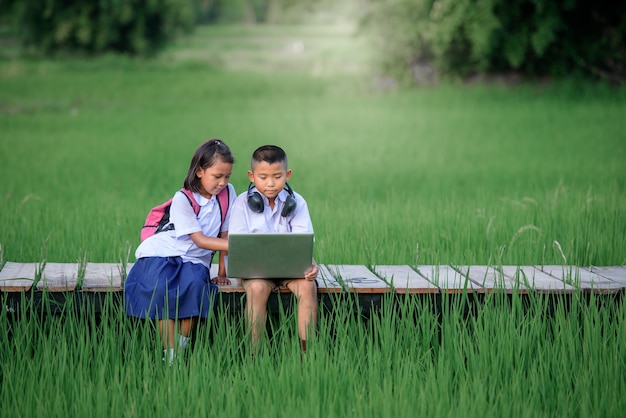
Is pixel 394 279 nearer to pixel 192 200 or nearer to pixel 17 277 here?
pixel 192 200

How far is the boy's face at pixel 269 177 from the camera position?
166 inches

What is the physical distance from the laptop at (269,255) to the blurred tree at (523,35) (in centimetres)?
1511

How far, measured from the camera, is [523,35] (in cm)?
1911

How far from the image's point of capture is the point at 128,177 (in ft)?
32.4

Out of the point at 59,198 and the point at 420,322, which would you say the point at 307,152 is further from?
the point at 420,322

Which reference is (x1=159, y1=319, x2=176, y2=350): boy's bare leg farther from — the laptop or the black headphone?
the black headphone

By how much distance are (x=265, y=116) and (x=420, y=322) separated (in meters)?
12.8

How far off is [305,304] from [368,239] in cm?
196

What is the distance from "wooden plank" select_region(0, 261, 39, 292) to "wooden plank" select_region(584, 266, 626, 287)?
2.90m

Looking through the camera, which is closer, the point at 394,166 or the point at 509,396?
the point at 509,396

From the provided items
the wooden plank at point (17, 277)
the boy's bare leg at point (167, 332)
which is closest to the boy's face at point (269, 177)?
the boy's bare leg at point (167, 332)

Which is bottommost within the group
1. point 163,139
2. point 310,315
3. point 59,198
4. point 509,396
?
point 509,396

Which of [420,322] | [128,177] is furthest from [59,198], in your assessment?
[420,322]

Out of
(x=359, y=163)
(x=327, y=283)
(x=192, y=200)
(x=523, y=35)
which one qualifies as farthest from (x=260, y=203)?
(x=523, y=35)
